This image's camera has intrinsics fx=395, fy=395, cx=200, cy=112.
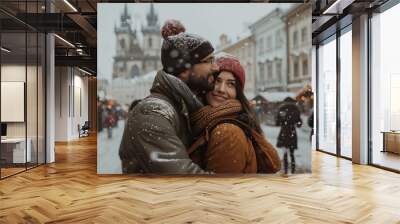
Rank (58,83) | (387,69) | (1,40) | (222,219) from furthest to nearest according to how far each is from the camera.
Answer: (58,83)
(387,69)
(1,40)
(222,219)

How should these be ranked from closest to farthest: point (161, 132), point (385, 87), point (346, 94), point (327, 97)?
1. point (161, 132)
2. point (385, 87)
3. point (346, 94)
4. point (327, 97)

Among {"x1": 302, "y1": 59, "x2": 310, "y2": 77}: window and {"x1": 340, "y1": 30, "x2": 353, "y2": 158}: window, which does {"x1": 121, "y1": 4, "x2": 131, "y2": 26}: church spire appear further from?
{"x1": 340, "y1": 30, "x2": 353, "y2": 158}: window

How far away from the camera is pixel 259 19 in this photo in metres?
7.02

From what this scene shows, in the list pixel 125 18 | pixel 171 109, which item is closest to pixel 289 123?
pixel 171 109

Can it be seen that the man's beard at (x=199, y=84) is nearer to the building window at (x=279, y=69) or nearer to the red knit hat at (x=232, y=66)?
the red knit hat at (x=232, y=66)

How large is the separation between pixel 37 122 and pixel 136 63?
2.68 meters

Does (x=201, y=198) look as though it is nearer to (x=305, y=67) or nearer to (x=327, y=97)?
(x=305, y=67)

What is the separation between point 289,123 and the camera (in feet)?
22.7

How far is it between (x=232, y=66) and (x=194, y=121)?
1.18m

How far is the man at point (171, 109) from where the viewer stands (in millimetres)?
6656

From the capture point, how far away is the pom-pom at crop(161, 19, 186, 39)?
696 centimetres

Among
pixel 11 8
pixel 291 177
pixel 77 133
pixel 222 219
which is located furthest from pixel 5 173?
pixel 77 133

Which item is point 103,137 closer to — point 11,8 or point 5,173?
point 5,173


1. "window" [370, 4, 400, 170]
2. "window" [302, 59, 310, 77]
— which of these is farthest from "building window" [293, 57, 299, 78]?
"window" [370, 4, 400, 170]
